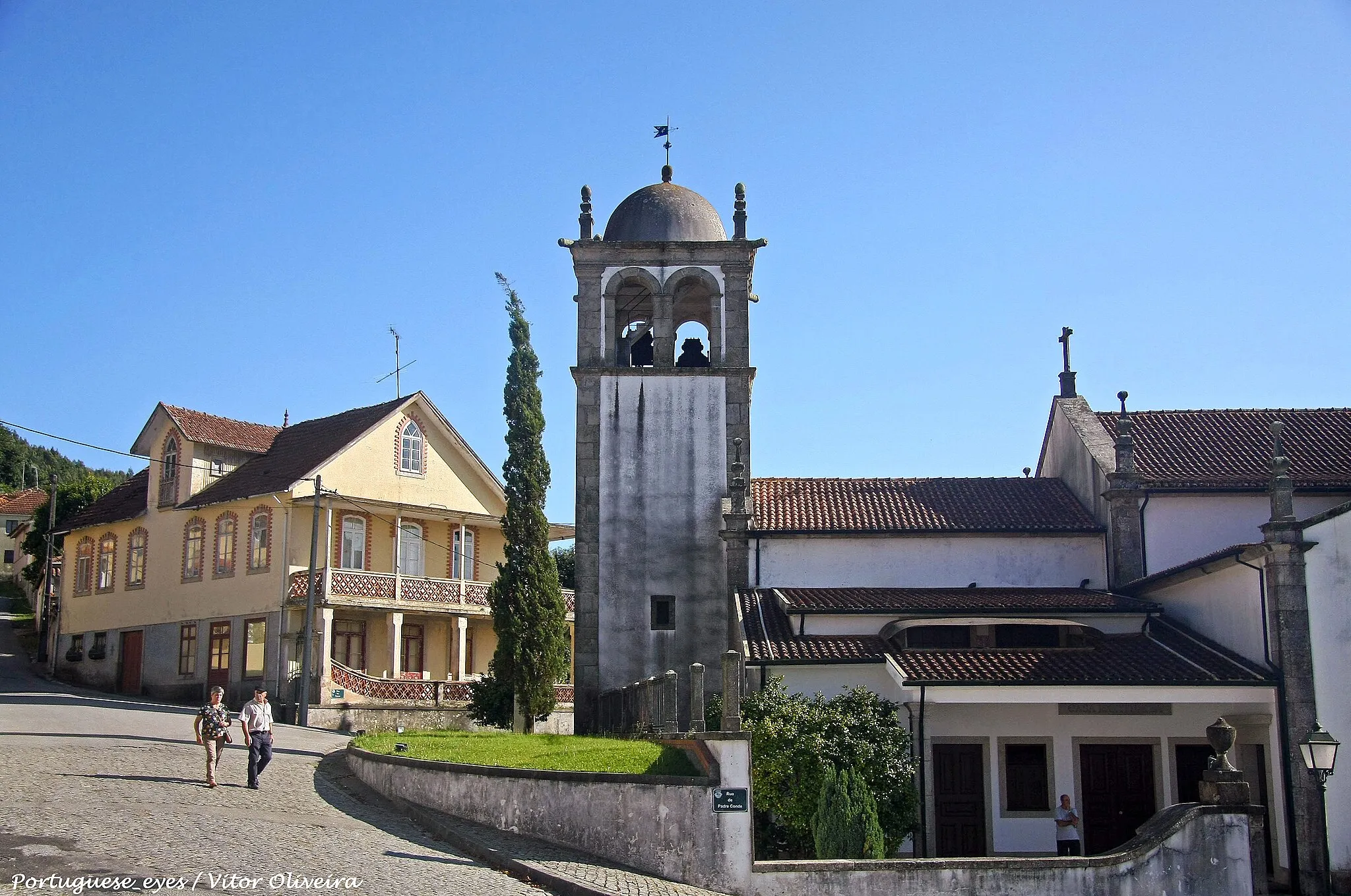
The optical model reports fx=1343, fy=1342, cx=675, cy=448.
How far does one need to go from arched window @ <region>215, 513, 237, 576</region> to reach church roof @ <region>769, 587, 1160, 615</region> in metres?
18.0

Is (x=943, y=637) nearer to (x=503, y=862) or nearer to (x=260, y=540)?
(x=503, y=862)

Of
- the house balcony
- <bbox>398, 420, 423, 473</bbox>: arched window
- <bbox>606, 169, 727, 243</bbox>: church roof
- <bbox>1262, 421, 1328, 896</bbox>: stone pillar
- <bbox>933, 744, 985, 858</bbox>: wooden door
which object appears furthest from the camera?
<bbox>398, 420, 423, 473</bbox>: arched window

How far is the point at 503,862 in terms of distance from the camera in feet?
52.7

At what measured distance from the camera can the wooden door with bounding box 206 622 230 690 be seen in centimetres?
3709

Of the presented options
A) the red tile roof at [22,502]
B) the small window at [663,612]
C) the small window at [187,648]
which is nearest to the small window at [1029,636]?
the small window at [663,612]

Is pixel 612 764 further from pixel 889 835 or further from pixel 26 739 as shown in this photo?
pixel 26 739

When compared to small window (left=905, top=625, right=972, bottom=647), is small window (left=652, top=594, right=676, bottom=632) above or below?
above

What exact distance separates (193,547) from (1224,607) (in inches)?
1127

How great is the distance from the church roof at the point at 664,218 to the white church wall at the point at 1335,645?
49.5ft

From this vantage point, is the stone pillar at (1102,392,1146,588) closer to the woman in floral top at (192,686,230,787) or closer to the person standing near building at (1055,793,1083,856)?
the person standing near building at (1055,793,1083,856)

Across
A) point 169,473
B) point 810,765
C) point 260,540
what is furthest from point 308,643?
point 810,765

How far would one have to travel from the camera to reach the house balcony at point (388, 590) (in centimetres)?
3519

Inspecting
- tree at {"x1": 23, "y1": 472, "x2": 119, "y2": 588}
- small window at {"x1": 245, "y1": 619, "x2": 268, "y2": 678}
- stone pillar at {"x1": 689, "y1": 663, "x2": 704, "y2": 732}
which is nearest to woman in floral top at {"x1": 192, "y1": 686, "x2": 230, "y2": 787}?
stone pillar at {"x1": 689, "y1": 663, "x2": 704, "y2": 732}

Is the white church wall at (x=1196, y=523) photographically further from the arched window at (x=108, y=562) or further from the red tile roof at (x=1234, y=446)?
the arched window at (x=108, y=562)
